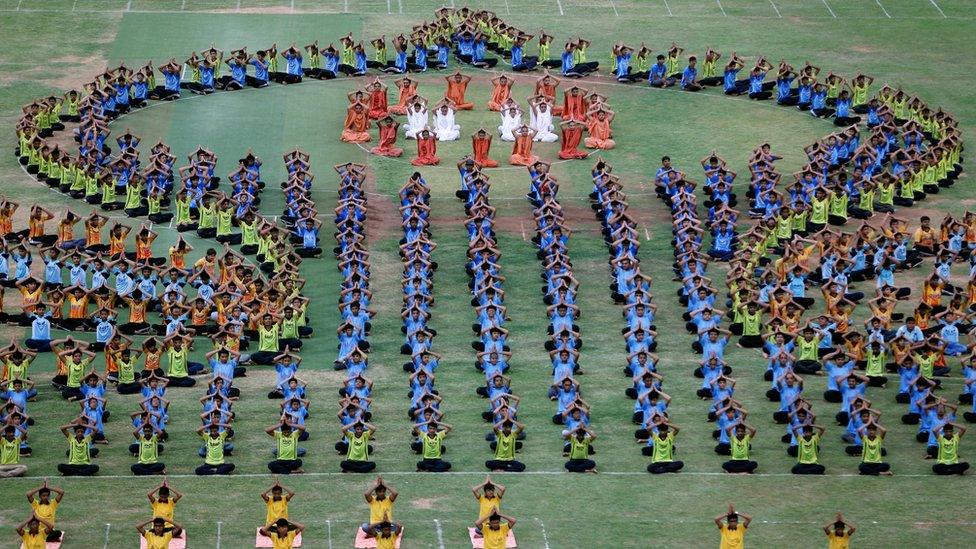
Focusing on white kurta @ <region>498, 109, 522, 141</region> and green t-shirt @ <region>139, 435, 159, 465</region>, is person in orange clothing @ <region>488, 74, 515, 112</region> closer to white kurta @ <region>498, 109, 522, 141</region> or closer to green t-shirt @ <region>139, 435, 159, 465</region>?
white kurta @ <region>498, 109, 522, 141</region>

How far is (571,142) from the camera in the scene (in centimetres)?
5812

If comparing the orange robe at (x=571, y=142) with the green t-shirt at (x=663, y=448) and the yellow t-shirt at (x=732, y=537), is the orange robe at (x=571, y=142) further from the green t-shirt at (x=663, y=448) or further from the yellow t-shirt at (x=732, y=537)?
the yellow t-shirt at (x=732, y=537)

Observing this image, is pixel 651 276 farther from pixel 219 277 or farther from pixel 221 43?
pixel 221 43

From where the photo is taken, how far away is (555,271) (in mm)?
48906

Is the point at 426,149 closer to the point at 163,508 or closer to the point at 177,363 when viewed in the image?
the point at 177,363

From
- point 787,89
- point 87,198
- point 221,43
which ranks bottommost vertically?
point 87,198

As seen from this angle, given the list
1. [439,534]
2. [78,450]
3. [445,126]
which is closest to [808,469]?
[439,534]

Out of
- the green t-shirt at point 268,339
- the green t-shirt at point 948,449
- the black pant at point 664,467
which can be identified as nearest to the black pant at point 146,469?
the green t-shirt at point 268,339

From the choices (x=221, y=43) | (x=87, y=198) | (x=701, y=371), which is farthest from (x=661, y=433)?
(x=221, y=43)

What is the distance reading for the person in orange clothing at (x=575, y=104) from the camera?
60156mm

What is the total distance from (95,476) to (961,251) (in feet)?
71.9

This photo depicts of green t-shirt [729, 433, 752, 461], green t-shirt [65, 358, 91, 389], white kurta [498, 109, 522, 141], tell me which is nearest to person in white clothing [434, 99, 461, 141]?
→ white kurta [498, 109, 522, 141]

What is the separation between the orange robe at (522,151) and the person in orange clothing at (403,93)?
4.63 m

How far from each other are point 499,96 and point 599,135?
12.9 feet
